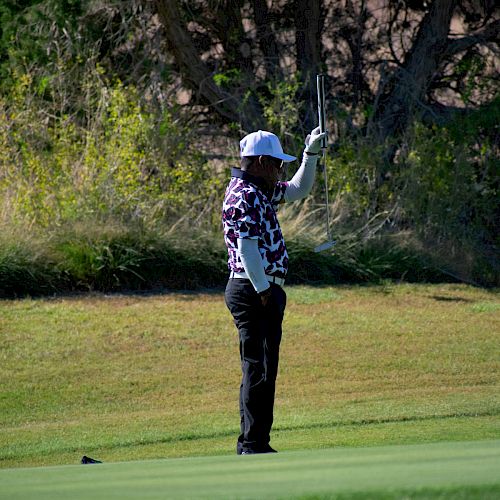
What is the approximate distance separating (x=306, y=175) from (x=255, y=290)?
97cm

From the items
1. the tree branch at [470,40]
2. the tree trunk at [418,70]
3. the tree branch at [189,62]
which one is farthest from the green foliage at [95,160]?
the tree branch at [470,40]

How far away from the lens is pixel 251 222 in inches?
232

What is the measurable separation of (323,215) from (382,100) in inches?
136

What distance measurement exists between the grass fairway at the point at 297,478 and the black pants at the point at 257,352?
79.5 inches

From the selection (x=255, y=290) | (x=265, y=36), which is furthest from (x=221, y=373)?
(x=265, y=36)

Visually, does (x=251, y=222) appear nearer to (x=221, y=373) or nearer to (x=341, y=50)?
(x=221, y=373)

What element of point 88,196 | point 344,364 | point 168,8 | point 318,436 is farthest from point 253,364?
point 168,8

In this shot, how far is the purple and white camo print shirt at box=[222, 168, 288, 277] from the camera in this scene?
5926 millimetres

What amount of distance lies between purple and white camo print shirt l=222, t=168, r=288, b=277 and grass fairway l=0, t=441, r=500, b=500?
210cm

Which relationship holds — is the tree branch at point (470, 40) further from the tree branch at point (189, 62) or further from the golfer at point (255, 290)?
the golfer at point (255, 290)

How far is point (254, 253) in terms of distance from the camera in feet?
19.3

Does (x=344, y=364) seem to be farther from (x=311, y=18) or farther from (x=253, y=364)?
(x=311, y=18)

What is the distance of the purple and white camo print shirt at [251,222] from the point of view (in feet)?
19.4

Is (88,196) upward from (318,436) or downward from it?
upward
